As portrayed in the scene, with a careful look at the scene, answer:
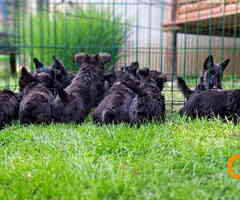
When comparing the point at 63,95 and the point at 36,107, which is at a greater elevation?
the point at 63,95

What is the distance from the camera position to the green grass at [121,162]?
2.20 meters

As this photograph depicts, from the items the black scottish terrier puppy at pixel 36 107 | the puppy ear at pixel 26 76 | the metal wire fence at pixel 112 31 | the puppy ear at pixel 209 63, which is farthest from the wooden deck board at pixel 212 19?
the black scottish terrier puppy at pixel 36 107

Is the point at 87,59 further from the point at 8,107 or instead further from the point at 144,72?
the point at 8,107

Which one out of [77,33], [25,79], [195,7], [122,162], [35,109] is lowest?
[122,162]

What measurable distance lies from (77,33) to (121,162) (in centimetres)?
660

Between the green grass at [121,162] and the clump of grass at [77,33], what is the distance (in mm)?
4939

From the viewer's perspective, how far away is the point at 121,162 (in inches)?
104

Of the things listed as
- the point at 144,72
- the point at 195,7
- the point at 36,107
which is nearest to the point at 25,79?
the point at 36,107

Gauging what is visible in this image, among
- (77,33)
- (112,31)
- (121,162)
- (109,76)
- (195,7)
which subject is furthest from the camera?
(112,31)

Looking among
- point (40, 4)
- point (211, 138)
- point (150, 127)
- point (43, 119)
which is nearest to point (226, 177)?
point (211, 138)

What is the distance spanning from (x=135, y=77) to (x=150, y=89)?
58 cm

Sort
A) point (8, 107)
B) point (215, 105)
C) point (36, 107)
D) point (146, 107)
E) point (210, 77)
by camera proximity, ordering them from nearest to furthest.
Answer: point (146, 107)
point (215, 105)
point (36, 107)
point (8, 107)
point (210, 77)

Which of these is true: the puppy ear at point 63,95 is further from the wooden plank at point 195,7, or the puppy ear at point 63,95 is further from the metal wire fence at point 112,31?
the wooden plank at point 195,7

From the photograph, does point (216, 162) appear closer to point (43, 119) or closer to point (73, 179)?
point (73, 179)
